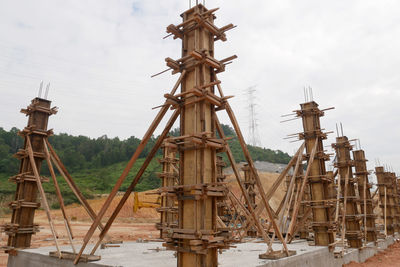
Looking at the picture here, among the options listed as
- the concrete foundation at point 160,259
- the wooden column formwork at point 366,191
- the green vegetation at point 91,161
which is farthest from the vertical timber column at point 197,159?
the green vegetation at point 91,161

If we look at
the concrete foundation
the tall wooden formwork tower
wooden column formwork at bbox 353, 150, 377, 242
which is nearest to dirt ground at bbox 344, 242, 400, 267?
the concrete foundation

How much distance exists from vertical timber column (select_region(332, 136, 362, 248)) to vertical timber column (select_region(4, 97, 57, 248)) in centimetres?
1412

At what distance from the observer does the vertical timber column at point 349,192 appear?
1350 centimetres

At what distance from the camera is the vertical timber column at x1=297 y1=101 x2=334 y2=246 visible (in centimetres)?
1155

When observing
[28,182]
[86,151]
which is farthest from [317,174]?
[86,151]

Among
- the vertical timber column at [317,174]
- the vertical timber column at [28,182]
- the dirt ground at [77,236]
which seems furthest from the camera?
the dirt ground at [77,236]

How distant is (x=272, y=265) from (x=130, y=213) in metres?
44.0

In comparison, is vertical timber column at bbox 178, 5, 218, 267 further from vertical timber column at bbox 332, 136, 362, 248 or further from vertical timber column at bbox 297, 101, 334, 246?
vertical timber column at bbox 332, 136, 362, 248

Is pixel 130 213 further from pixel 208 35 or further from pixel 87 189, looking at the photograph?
pixel 208 35

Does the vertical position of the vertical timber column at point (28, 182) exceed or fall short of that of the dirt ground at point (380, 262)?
it exceeds it

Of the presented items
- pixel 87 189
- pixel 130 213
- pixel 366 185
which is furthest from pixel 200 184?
pixel 87 189

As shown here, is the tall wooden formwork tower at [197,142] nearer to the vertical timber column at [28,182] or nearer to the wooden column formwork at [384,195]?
the vertical timber column at [28,182]

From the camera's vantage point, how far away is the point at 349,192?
567 inches

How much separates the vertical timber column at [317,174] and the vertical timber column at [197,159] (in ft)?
23.1
